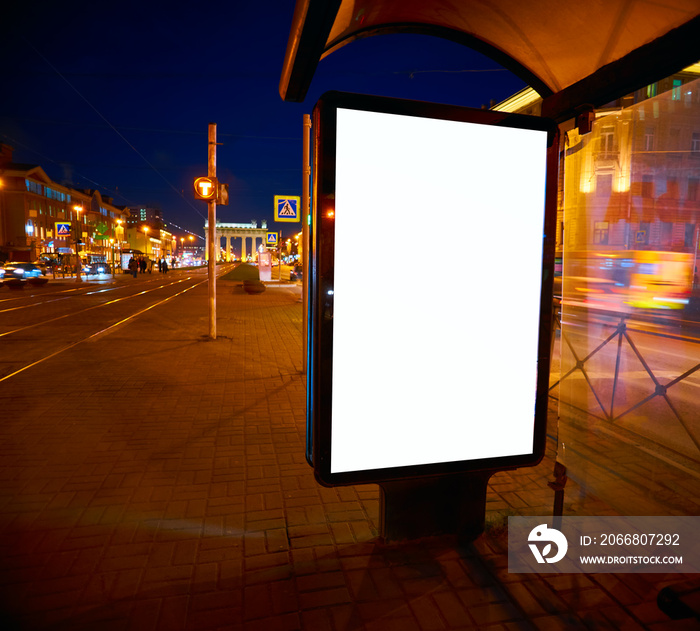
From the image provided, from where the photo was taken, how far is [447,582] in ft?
8.48

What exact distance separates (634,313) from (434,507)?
19244mm

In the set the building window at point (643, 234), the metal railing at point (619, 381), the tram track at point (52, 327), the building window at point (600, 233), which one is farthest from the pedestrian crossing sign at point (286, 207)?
the building window at point (600, 233)

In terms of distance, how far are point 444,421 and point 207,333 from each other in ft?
32.3

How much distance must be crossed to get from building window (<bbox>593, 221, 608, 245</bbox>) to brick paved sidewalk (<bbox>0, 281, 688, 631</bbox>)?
2598cm

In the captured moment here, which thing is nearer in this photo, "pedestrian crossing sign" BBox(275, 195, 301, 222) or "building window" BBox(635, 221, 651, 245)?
"pedestrian crossing sign" BBox(275, 195, 301, 222)

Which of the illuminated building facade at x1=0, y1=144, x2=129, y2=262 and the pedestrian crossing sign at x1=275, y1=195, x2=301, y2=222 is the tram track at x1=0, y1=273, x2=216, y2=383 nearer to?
the pedestrian crossing sign at x1=275, y1=195, x2=301, y2=222

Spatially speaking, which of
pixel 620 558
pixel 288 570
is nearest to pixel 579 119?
pixel 620 558

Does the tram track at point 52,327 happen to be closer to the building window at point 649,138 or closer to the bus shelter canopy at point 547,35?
the bus shelter canopy at point 547,35

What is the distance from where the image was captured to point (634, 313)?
18422 millimetres

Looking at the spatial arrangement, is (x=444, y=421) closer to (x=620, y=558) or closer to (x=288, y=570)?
(x=288, y=570)

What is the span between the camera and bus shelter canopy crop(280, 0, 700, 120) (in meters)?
2.15

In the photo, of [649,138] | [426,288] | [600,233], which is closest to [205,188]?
[426,288]

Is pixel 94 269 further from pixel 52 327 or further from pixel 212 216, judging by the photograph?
pixel 212 216

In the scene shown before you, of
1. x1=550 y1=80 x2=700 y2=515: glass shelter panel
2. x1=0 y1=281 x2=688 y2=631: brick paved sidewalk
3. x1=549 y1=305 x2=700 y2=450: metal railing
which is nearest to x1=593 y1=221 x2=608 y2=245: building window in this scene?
x1=550 y1=80 x2=700 y2=515: glass shelter panel
